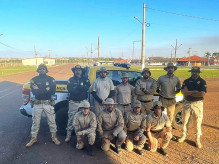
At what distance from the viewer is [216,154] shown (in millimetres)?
3715

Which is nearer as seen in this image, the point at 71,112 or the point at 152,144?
the point at 152,144

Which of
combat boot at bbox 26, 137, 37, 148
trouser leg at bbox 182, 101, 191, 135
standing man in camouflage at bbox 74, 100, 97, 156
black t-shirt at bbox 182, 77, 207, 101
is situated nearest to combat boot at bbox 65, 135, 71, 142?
standing man in camouflage at bbox 74, 100, 97, 156

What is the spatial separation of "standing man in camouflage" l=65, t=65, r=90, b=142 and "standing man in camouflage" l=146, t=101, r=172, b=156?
1.64 metres

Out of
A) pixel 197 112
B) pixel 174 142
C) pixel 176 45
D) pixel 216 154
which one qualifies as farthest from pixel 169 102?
pixel 176 45

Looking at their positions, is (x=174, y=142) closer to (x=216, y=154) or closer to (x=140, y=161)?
(x=216, y=154)

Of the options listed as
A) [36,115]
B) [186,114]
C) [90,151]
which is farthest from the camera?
[186,114]

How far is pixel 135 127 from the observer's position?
4.10m

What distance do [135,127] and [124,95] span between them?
30.7 inches

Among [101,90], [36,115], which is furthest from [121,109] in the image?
[36,115]

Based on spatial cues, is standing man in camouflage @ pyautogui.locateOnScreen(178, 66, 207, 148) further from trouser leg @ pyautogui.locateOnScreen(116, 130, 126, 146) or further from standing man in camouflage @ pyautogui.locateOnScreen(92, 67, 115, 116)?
standing man in camouflage @ pyautogui.locateOnScreen(92, 67, 115, 116)

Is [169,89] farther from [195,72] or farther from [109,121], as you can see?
[109,121]

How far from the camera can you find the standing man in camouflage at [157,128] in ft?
12.7

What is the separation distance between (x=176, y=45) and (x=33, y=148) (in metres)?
51.2

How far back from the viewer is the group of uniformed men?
391 centimetres
